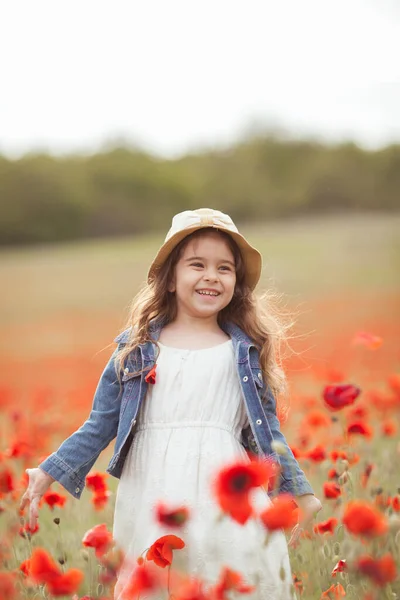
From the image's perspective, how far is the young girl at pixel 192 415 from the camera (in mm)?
1747

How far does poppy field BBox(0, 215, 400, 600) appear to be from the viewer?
4.42 feet

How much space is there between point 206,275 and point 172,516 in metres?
0.69

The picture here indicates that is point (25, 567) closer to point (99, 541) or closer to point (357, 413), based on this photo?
point (99, 541)

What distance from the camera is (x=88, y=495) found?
3090mm

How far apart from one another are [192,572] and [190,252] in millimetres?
735

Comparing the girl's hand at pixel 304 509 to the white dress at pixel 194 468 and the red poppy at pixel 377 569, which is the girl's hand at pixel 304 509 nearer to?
the white dress at pixel 194 468

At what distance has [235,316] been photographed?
6.75 feet

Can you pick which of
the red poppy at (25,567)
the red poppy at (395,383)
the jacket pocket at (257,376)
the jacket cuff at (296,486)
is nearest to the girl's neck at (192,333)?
the jacket pocket at (257,376)

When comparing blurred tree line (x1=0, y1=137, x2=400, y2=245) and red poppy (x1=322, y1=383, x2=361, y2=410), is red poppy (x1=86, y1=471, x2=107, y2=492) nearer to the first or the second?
red poppy (x1=322, y1=383, x2=361, y2=410)

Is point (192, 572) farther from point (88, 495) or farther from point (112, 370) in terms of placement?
point (88, 495)

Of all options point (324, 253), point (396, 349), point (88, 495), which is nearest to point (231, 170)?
point (324, 253)

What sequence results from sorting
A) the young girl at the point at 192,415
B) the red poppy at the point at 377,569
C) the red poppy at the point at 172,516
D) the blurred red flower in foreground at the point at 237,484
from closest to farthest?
the red poppy at the point at 377,569
the blurred red flower in foreground at the point at 237,484
the red poppy at the point at 172,516
the young girl at the point at 192,415

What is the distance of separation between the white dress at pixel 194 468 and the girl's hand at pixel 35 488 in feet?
0.58

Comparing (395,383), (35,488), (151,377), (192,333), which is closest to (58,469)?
(35,488)
